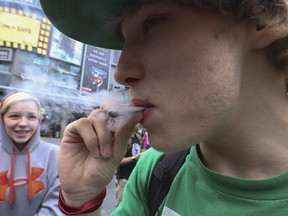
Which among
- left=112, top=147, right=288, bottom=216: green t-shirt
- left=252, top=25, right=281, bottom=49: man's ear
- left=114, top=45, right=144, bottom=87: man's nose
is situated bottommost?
left=112, top=147, right=288, bottom=216: green t-shirt

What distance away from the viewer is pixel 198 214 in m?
1.20

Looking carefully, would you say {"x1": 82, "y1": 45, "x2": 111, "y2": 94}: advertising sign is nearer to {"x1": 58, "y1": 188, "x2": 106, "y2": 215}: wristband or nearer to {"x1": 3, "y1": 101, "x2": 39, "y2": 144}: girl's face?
{"x1": 58, "y1": 188, "x2": 106, "y2": 215}: wristband

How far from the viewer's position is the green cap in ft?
3.83

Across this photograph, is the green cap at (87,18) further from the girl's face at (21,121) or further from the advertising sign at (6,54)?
the girl's face at (21,121)

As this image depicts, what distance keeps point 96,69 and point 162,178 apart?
621mm

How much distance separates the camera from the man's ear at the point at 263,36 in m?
1.08

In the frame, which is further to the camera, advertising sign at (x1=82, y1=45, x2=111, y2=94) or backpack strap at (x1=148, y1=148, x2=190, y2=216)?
advertising sign at (x1=82, y1=45, x2=111, y2=94)

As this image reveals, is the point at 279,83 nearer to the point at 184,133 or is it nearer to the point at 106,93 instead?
the point at 184,133

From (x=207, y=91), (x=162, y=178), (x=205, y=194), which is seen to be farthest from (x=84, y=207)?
(x=207, y=91)

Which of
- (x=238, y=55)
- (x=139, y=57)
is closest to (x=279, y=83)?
(x=238, y=55)

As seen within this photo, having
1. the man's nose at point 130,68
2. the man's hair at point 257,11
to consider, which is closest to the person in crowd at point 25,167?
the man's nose at point 130,68

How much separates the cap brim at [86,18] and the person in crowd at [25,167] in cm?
128

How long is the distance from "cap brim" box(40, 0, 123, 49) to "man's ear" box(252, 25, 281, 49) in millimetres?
496

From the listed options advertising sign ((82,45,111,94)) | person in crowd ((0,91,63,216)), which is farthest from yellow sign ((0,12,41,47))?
person in crowd ((0,91,63,216))
